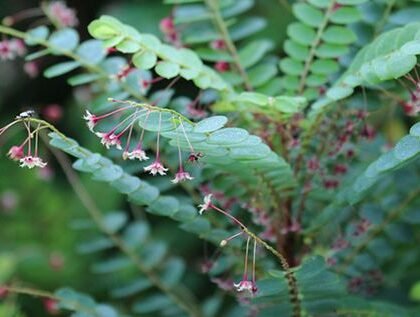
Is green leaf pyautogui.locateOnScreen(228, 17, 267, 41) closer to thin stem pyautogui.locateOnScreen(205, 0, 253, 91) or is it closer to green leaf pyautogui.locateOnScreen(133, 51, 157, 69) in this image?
thin stem pyautogui.locateOnScreen(205, 0, 253, 91)

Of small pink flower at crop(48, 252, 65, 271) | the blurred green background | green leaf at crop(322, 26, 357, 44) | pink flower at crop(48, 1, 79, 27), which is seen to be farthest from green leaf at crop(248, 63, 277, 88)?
small pink flower at crop(48, 252, 65, 271)

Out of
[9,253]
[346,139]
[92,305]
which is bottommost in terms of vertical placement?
[92,305]

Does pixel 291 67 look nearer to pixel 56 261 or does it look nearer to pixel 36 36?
pixel 36 36

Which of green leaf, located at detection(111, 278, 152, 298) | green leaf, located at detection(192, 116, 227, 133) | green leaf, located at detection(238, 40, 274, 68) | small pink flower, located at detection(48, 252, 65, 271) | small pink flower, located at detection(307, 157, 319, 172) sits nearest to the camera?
green leaf, located at detection(192, 116, 227, 133)

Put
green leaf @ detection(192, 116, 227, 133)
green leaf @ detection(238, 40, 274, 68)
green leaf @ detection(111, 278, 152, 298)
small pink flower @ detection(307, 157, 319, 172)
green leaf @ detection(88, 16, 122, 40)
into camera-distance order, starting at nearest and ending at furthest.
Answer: green leaf @ detection(192, 116, 227, 133)
green leaf @ detection(88, 16, 122, 40)
small pink flower @ detection(307, 157, 319, 172)
green leaf @ detection(238, 40, 274, 68)
green leaf @ detection(111, 278, 152, 298)

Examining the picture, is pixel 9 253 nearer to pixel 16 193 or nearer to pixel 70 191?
pixel 16 193

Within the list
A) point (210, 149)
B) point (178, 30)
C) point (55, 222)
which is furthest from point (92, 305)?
point (55, 222)

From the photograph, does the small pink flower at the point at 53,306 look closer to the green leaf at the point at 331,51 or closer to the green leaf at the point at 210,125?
the green leaf at the point at 210,125
